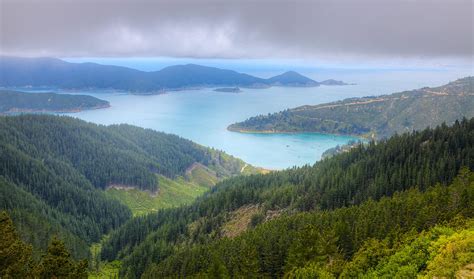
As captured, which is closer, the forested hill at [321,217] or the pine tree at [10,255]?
the pine tree at [10,255]

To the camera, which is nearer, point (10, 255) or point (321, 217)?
point (10, 255)

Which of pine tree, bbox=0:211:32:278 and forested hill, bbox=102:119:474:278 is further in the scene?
forested hill, bbox=102:119:474:278

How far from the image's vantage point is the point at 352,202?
98938 millimetres

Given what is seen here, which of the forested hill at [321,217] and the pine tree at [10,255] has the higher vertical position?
the pine tree at [10,255]

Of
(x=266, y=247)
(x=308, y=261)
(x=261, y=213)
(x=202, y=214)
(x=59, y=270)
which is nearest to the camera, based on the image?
(x=59, y=270)

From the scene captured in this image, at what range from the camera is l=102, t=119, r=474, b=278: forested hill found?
5088 cm

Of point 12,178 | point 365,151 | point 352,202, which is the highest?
point 365,151

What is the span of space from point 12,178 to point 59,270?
6051 inches

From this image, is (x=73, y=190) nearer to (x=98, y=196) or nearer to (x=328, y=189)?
(x=98, y=196)

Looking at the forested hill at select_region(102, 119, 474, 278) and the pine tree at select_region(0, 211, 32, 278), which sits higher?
the pine tree at select_region(0, 211, 32, 278)

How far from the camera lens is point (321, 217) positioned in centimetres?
7094

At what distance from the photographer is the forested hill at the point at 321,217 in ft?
167

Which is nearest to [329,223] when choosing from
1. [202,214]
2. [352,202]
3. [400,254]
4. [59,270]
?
[400,254]

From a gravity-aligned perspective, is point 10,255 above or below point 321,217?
above
